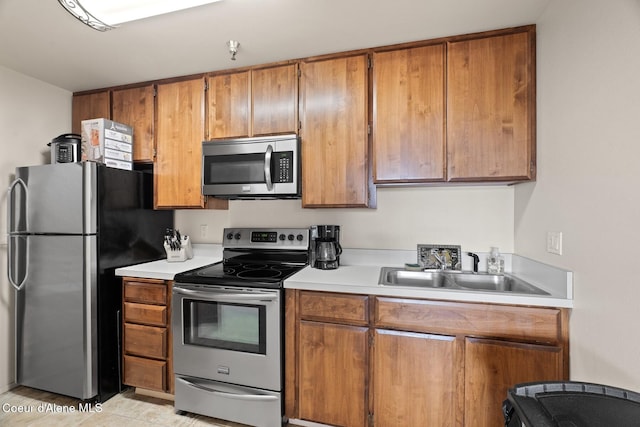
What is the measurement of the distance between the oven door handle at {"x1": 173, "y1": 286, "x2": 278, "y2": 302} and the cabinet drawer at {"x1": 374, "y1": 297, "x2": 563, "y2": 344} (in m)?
0.64

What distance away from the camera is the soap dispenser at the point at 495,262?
1876mm

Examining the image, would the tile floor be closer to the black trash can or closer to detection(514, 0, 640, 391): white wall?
the black trash can

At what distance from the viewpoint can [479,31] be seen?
1.67m

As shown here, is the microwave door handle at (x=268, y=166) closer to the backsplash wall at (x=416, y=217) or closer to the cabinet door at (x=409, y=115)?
the backsplash wall at (x=416, y=217)

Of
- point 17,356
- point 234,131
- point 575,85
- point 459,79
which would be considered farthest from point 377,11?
point 17,356

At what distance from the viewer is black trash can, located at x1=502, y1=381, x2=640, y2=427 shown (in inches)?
26.4

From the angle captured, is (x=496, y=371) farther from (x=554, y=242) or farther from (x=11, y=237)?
(x=11, y=237)

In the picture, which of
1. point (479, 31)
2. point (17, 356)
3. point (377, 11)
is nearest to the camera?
point (377, 11)

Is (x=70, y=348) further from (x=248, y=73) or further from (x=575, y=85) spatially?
(x=575, y=85)

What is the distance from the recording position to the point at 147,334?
1.96 metres

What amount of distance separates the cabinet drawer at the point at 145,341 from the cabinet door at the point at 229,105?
1435 mm

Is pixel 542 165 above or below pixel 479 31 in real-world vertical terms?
below

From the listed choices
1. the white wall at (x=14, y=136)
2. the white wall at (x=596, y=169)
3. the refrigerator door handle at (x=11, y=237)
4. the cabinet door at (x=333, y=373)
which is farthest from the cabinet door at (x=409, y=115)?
the white wall at (x=14, y=136)

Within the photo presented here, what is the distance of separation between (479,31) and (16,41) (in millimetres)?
2822
